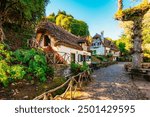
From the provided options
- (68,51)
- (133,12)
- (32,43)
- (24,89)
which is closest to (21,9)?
(32,43)

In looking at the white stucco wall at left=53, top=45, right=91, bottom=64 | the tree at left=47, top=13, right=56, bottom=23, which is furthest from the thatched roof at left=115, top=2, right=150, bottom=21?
the tree at left=47, top=13, right=56, bottom=23

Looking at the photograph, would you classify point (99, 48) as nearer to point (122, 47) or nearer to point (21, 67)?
point (122, 47)

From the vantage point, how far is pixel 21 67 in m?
11.5

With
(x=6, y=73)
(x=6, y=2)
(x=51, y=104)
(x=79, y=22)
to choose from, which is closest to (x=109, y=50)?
(x=79, y=22)

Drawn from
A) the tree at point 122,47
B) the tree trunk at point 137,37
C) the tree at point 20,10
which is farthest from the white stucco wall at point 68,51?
the tree at point 122,47

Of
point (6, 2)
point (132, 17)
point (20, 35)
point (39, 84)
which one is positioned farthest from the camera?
point (20, 35)

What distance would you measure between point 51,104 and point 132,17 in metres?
14.6

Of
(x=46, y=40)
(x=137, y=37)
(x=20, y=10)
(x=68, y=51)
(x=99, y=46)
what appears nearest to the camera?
(x=20, y=10)

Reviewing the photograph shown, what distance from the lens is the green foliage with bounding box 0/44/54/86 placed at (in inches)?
426

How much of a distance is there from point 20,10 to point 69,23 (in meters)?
33.3

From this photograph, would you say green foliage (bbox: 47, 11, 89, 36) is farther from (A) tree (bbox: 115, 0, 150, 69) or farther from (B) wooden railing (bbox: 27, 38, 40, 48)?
(A) tree (bbox: 115, 0, 150, 69)

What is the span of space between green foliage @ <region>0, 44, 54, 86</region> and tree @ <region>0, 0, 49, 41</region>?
9.36 ft

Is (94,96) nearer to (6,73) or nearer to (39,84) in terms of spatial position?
(39,84)

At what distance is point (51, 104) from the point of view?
17.9 feet
